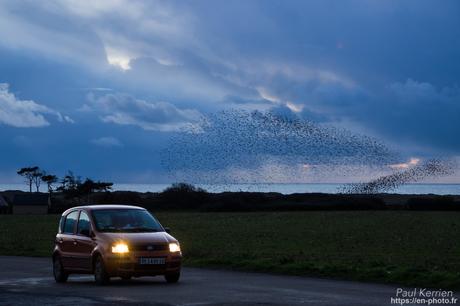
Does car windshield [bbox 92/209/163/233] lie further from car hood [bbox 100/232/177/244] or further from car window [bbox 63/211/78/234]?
car window [bbox 63/211/78/234]

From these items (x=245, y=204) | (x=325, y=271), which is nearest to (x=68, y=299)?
(x=325, y=271)

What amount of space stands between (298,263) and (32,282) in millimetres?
7011

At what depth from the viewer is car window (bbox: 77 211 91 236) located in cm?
1952

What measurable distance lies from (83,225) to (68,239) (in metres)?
0.70

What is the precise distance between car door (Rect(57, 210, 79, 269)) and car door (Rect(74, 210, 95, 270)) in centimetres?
21

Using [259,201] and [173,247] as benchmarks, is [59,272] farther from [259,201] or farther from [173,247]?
[259,201]

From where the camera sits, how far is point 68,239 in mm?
20391

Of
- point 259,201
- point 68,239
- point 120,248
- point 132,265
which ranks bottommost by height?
point 132,265

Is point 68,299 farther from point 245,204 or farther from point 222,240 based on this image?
point 245,204

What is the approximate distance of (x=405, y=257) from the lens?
2592 cm

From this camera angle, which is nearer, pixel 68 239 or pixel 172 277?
pixel 172 277

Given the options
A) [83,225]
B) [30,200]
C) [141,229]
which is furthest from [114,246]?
[30,200]

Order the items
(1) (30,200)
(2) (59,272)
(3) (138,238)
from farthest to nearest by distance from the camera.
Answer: (1) (30,200)
(2) (59,272)
(3) (138,238)

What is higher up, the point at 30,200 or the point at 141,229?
the point at 30,200
